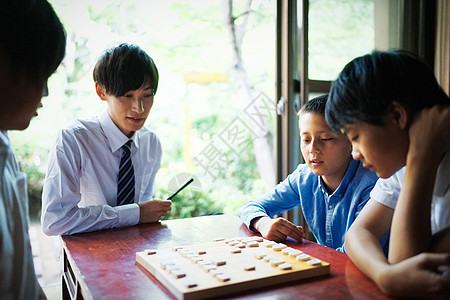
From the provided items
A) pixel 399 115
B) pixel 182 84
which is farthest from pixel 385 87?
pixel 182 84

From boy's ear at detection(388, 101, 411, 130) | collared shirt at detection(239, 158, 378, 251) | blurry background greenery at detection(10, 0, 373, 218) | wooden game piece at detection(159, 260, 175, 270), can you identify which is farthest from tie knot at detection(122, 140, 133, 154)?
blurry background greenery at detection(10, 0, 373, 218)

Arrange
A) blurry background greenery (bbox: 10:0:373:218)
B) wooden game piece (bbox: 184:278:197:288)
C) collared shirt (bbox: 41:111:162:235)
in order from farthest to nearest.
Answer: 1. blurry background greenery (bbox: 10:0:373:218)
2. collared shirt (bbox: 41:111:162:235)
3. wooden game piece (bbox: 184:278:197:288)

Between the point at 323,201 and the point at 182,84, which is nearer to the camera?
the point at 323,201

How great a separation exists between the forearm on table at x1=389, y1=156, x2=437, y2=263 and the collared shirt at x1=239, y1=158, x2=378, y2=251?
53cm

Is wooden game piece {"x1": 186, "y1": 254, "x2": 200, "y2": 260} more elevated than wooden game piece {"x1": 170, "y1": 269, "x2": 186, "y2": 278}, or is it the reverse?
wooden game piece {"x1": 170, "y1": 269, "x2": 186, "y2": 278}

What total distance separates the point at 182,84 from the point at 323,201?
3274 mm

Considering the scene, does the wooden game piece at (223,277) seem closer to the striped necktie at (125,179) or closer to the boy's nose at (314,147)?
the boy's nose at (314,147)

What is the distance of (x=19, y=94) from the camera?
83 centimetres

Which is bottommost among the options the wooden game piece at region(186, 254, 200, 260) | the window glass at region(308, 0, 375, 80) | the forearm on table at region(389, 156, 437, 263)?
the wooden game piece at region(186, 254, 200, 260)

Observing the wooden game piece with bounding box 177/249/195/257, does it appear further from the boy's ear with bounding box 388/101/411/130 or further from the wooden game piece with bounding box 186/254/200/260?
the boy's ear with bounding box 388/101/411/130

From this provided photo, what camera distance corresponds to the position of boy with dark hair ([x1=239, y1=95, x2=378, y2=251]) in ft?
4.62

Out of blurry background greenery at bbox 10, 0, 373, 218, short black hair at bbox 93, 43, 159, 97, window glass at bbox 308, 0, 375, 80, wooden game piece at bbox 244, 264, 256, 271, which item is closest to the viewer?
wooden game piece at bbox 244, 264, 256, 271

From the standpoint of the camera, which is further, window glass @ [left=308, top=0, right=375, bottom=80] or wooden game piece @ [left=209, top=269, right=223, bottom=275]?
window glass @ [left=308, top=0, right=375, bottom=80]

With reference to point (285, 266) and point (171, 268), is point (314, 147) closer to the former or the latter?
point (285, 266)
